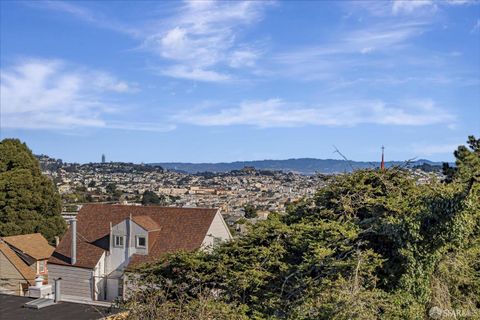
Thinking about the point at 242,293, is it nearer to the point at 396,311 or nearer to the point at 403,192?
the point at 396,311

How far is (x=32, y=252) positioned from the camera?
82.7 feet

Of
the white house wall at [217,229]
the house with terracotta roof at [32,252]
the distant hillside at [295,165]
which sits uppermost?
the distant hillside at [295,165]

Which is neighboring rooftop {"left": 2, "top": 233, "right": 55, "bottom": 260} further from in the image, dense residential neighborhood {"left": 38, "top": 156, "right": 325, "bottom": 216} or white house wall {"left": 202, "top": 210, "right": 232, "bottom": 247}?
dense residential neighborhood {"left": 38, "top": 156, "right": 325, "bottom": 216}

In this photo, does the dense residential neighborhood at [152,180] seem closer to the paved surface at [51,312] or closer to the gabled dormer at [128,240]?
the gabled dormer at [128,240]

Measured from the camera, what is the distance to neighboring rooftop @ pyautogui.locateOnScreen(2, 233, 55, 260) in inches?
984

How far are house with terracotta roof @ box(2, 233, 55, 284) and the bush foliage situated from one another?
54.9 ft

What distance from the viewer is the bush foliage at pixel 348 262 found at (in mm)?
7961

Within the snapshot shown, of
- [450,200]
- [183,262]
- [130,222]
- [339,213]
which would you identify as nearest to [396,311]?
[450,200]

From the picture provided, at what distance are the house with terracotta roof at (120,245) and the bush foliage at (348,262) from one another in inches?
503

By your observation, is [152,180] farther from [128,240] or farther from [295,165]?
[128,240]

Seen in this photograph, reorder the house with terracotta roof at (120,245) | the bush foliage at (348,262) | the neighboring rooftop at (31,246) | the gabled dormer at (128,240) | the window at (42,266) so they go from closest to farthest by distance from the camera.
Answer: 1. the bush foliage at (348,262)
2. the house with terracotta roof at (120,245)
3. the gabled dormer at (128,240)
4. the neighboring rooftop at (31,246)
5. the window at (42,266)

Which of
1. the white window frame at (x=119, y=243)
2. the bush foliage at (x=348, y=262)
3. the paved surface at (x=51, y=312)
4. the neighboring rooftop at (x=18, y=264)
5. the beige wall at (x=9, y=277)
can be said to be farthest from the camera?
the neighboring rooftop at (x=18, y=264)

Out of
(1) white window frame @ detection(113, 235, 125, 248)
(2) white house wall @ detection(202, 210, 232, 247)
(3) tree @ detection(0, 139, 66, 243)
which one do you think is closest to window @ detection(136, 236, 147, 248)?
(1) white window frame @ detection(113, 235, 125, 248)

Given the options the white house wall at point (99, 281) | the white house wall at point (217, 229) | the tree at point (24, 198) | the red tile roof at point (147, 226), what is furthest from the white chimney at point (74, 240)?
the tree at point (24, 198)
